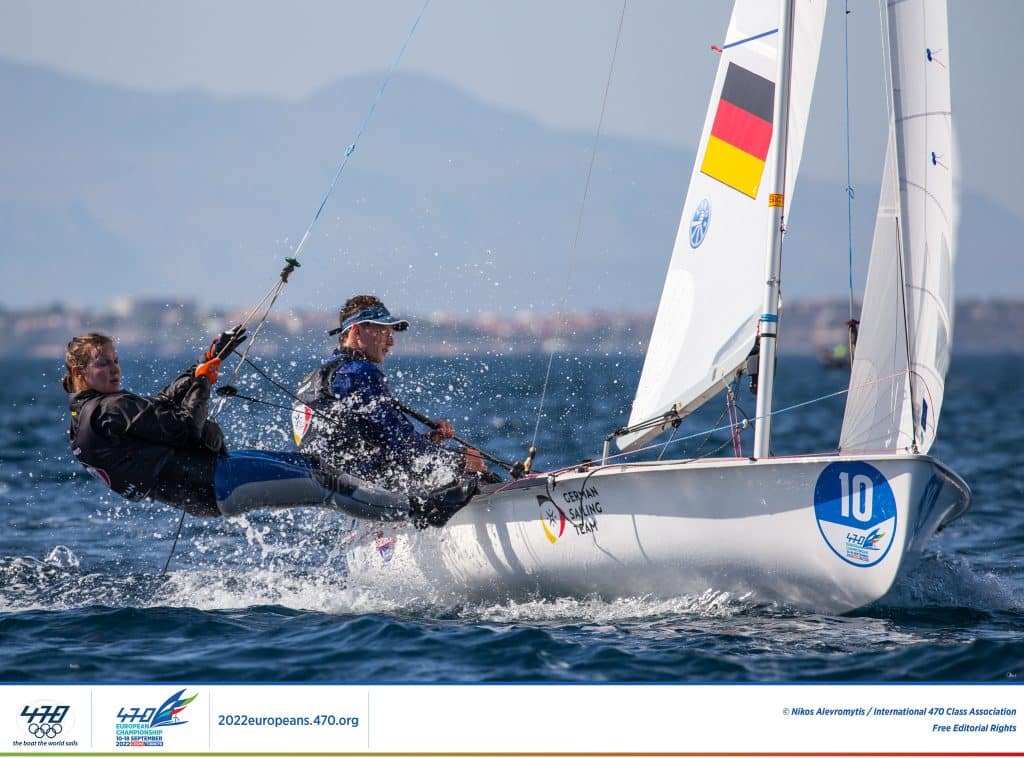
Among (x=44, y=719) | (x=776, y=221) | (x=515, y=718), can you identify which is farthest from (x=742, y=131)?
(x=44, y=719)

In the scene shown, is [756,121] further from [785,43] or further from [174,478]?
[174,478]

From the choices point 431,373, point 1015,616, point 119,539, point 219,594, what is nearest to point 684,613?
point 1015,616

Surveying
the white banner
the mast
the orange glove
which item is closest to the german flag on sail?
the mast

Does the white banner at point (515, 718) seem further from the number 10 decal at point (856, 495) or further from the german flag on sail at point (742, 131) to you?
the german flag on sail at point (742, 131)

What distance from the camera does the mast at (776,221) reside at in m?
5.80

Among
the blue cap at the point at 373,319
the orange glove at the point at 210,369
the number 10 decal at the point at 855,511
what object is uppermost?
the blue cap at the point at 373,319

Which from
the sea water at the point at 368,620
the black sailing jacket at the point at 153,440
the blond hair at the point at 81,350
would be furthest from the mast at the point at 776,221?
the blond hair at the point at 81,350

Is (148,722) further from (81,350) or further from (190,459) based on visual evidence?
(81,350)

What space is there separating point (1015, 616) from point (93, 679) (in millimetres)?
3876

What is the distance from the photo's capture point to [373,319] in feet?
20.2

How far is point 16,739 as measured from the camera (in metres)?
4.06

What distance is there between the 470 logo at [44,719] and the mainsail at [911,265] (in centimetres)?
352

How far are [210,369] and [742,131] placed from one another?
9.38ft

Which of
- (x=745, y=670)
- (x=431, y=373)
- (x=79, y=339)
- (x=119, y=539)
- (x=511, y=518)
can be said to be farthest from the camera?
(x=431, y=373)
